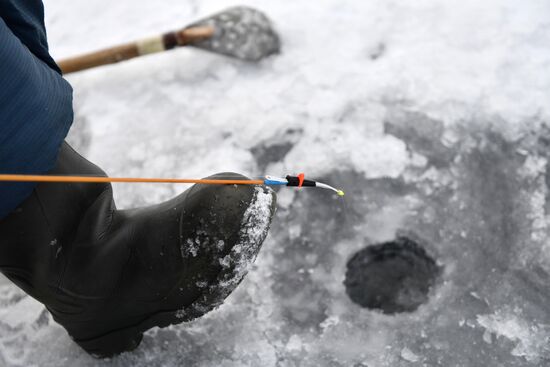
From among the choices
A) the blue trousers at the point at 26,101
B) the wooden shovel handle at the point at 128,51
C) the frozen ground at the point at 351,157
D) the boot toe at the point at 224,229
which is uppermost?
the blue trousers at the point at 26,101

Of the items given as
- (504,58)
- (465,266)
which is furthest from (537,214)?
(504,58)

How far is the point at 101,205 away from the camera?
1547mm

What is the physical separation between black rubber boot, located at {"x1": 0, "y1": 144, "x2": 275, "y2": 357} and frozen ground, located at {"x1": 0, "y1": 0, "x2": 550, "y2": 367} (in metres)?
0.23

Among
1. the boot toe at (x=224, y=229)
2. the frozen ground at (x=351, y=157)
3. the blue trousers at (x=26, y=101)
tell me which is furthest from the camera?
the frozen ground at (x=351, y=157)

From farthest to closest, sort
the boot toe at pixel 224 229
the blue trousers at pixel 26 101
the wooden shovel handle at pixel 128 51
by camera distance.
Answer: the wooden shovel handle at pixel 128 51
the boot toe at pixel 224 229
the blue trousers at pixel 26 101

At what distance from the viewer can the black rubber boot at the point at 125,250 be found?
4.65 ft

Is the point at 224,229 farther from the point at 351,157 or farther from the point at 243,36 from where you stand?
the point at 243,36

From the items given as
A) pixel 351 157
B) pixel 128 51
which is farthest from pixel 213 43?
pixel 351 157

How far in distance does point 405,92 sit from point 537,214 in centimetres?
72

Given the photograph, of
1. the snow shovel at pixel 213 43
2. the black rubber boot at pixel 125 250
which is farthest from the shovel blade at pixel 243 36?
the black rubber boot at pixel 125 250

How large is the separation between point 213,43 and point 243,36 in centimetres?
14

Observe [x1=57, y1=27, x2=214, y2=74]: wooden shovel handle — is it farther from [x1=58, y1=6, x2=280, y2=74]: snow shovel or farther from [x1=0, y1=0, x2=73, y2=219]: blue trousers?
[x1=0, y1=0, x2=73, y2=219]: blue trousers

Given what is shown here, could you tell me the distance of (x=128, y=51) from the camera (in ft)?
8.29

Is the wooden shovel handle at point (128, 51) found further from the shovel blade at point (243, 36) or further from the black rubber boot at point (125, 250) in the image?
the black rubber boot at point (125, 250)
